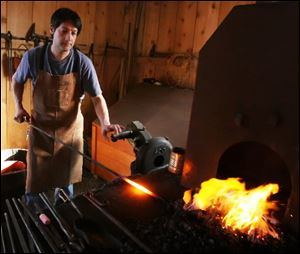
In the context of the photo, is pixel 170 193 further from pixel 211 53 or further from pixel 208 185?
pixel 211 53

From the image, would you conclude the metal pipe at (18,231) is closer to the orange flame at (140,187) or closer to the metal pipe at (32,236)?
the metal pipe at (32,236)

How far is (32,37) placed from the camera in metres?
2.61

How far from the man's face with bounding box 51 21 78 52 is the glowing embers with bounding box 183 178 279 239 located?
1071 millimetres

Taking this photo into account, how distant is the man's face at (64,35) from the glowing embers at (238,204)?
1.07 m

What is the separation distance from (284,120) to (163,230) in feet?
1.78

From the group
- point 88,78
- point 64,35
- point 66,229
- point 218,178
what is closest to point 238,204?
point 218,178

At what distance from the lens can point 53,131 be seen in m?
1.83

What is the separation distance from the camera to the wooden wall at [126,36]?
2588 mm

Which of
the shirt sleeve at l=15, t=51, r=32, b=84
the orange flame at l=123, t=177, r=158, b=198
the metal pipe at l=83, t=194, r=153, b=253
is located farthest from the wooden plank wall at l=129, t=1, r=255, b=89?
the metal pipe at l=83, t=194, r=153, b=253

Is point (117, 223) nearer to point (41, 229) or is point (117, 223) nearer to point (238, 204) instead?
Result: point (41, 229)

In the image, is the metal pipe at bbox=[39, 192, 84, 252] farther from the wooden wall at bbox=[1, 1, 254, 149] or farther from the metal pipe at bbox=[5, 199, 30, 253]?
the wooden wall at bbox=[1, 1, 254, 149]

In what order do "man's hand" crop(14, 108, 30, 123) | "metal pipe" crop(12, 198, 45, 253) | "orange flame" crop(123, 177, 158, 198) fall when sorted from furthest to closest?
"man's hand" crop(14, 108, 30, 123) < "orange flame" crop(123, 177, 158, 198) < "metal pipe" crop(12, 198, 45, 253)

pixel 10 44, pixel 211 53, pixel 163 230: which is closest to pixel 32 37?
pixel 10 44

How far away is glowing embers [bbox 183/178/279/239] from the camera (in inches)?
41.5
